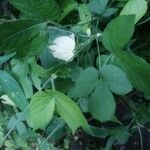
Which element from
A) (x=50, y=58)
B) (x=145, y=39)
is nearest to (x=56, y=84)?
(x=50, y=58)

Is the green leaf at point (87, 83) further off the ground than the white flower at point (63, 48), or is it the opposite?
the white flower at point (63, 48)

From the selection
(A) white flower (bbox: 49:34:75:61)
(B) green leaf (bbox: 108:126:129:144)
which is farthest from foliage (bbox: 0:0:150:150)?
(B) green leaf (bbox: 108:126:129:144)

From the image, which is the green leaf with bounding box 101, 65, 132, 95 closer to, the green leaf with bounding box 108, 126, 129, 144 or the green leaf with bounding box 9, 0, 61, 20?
the green leaf with bounding box 9, 0, 61, 20

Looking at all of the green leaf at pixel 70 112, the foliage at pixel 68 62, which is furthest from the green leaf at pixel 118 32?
the green leaf at pixel 70 112

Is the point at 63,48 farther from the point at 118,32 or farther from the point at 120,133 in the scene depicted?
the point at 120,133

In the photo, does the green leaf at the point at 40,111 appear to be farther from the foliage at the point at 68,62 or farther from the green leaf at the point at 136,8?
the green leaf at the point at 136,8
